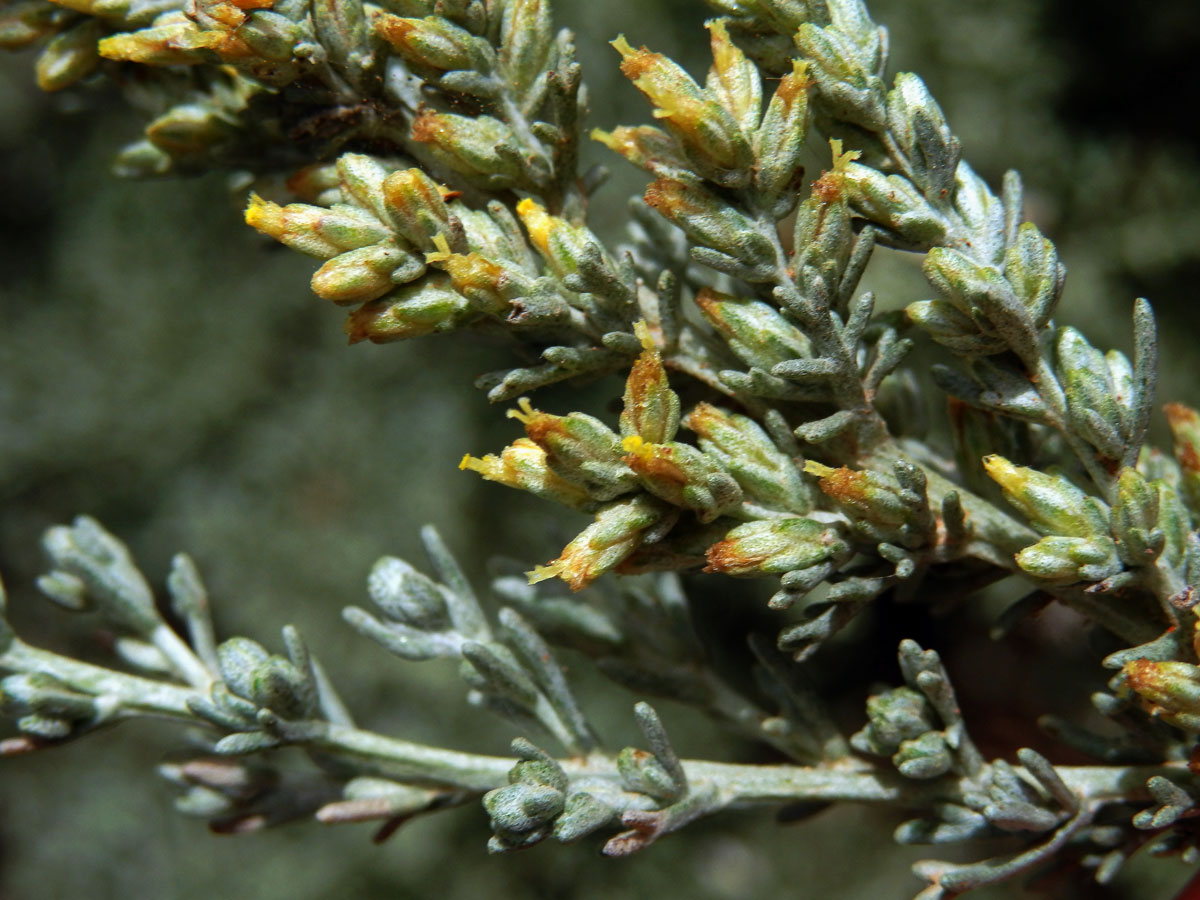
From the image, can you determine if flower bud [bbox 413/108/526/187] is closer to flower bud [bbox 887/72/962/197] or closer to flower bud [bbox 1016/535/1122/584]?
flower bud [bbox 887/72/962/197]

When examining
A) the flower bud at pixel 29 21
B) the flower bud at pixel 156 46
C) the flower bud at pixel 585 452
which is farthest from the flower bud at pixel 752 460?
the flower bud at pixel 29 21

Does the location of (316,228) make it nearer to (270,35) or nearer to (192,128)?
(270,35)

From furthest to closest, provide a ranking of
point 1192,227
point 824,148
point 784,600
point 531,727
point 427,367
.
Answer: point 427,367, point 1192,227, point 531,727, point 824,148, point 784,600

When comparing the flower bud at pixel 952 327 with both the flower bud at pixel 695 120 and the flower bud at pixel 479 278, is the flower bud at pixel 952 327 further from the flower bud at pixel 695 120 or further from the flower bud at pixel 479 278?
the flower bud at pixel 479 278

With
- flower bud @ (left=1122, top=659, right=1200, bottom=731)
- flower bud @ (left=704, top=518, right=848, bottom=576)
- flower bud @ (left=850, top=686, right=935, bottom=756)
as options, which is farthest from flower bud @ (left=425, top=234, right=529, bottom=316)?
flower bud @ (left=1122, top=659, right=1200, bottom=731)

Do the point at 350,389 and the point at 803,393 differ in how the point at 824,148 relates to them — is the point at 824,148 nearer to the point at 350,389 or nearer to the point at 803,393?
the point at 803,393

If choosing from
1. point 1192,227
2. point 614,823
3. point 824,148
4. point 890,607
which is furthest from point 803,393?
point 1192,227
